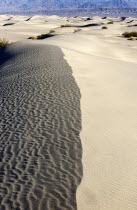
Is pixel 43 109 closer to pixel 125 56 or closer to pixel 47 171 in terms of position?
pixel 47 171

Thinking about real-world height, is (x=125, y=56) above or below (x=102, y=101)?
below

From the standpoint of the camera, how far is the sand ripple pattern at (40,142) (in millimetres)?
4477

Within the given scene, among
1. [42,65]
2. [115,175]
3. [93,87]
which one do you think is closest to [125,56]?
[42,65]

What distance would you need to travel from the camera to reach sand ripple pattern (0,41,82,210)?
4477mm

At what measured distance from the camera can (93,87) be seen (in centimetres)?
1043

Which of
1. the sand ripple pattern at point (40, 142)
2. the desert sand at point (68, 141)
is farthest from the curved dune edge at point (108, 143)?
the sand ripple pattern at point (40, 142)

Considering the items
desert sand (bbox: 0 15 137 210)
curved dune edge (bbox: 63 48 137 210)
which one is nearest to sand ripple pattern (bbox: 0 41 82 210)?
desert sand (bbox: 0 15 137 210)

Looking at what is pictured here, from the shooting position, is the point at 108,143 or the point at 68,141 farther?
the point at 108,143

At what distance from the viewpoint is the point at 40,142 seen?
20.0ft

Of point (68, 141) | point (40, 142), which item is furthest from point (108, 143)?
point (40, 142)

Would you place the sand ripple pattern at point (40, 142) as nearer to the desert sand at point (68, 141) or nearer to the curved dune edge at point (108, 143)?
the desert sand at point (68, 141)

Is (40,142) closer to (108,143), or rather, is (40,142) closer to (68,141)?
(68,141)

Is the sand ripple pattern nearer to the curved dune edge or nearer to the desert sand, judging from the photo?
the desert sand

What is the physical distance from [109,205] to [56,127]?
276cm
